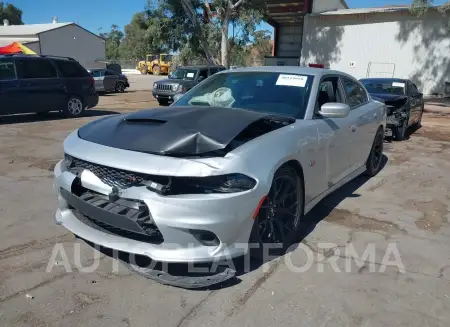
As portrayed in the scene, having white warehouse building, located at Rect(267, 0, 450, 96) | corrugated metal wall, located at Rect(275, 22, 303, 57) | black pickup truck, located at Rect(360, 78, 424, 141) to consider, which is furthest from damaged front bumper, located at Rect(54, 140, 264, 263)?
corrugated metal wall, located at Rect(275, 22, 303, 57)

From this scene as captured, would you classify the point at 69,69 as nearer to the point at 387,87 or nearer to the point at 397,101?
the point at 387,87

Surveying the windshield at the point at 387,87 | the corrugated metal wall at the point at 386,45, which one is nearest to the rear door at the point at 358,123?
the windshield at the point at 387,87

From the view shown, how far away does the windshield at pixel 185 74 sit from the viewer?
1681 cm

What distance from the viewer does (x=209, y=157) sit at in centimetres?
274

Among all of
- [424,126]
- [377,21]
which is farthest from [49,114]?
[377,21]

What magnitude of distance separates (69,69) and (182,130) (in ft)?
33.0

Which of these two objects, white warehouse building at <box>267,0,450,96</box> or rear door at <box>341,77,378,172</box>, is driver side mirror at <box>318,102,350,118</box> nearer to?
rear door at <box>341,77,378,172</box>

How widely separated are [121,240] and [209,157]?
2.88 feet

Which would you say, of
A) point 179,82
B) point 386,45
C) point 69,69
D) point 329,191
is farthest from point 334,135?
point 386,45

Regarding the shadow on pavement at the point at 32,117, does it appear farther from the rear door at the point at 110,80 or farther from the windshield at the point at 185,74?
the rear door at the point at 110,80

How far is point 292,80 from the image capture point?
4.20 metres

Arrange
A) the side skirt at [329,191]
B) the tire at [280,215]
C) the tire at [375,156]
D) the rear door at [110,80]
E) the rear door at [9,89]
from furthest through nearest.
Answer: the rear door at [110,80] < the rear door at [9,89] < the tire at [375,156] < the side skirt at [329,191] < the tire at [280,215]

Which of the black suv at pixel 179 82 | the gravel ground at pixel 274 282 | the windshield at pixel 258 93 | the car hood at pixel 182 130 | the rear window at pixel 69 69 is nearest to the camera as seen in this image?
the gravel ground at pixel 274 282

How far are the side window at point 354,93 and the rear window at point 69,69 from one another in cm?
901
